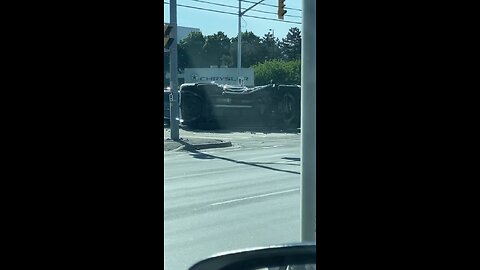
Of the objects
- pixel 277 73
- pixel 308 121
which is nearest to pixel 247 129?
pixel 277 73

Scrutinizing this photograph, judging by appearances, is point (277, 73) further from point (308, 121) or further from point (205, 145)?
point (308, 121)

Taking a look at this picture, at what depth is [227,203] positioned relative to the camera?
823cm

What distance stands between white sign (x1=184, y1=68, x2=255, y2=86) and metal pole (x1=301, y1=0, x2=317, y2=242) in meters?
35.6

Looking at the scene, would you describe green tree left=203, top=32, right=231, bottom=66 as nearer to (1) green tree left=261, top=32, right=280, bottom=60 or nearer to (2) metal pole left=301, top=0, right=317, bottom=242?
(1) green tree left=261, top=32, right=280, bottom=60

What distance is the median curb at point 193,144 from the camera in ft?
57.6

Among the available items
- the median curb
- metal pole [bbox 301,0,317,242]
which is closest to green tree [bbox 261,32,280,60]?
the median curb

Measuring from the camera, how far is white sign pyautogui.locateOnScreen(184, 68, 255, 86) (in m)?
40.0

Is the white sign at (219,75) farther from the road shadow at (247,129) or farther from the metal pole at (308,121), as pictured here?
the metal pole at (308,121)

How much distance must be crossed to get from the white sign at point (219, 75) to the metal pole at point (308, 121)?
35.6 metres

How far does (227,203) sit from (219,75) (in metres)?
34.1

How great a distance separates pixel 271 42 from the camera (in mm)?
58875

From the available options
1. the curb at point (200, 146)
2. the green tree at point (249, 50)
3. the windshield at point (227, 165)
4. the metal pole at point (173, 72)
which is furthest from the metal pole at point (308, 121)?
the green tree at point (249, 50)
